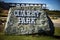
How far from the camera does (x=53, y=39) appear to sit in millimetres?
3129

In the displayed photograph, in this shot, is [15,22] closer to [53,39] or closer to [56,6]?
[53,39]

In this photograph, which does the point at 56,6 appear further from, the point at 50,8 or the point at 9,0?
the point at 9,0

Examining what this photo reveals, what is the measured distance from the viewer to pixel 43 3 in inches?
171

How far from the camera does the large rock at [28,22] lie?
329 cm

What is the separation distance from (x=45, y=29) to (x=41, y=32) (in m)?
0.07

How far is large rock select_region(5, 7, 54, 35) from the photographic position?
3294 millimetres

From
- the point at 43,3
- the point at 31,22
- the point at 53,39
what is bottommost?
the point at 53,39

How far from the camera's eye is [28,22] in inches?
133

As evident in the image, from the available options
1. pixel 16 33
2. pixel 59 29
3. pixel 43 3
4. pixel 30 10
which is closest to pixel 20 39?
pixel 16 33

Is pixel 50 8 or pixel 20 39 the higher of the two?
pixel 50 8

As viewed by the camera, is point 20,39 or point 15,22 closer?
point 20,39

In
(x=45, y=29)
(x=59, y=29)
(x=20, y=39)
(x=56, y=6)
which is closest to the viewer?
(x=20, y=39)

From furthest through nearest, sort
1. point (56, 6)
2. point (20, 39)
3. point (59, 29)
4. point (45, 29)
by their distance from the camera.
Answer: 1. point (56, 6)
2. point (59, 29)
3. point (45, 29)
4. point (20, 39)

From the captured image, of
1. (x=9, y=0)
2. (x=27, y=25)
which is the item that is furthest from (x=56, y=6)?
(x=27, y=25)
